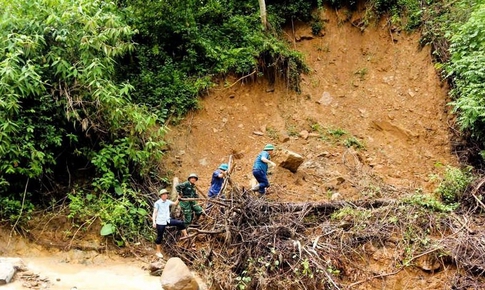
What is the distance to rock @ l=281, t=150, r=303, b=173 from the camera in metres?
8.51

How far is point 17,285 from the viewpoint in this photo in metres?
5.64

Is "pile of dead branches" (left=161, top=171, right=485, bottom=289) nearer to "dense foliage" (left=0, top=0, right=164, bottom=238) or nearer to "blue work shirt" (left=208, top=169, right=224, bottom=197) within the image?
"blue work shirt" (left=208, top=169, right=224, bottom=197)

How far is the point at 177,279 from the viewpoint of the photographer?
19.1ft

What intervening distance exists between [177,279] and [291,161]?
11.8 feet

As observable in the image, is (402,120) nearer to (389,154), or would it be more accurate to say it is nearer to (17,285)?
(389,154)

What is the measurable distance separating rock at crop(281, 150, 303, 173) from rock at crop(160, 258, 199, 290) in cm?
332

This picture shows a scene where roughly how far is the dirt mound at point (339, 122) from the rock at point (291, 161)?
16cm

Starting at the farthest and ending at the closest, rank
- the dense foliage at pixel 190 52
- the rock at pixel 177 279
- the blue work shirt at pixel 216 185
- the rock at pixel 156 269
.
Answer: the dense foliage at pixel 190 52 < the blue work shirt at pixel 216 185 < the rock at pixel 156 269 < the rock at pixel 177 279

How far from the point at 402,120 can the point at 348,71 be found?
82.0 inches

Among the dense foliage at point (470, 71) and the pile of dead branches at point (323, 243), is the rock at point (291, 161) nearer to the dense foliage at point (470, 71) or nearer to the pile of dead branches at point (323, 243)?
the pile of dead branches at point (323, 243)

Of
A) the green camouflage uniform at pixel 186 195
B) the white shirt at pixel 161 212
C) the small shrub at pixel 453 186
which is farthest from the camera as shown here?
the small shrub at pixel 453 186

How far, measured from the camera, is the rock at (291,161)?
27.9 feet

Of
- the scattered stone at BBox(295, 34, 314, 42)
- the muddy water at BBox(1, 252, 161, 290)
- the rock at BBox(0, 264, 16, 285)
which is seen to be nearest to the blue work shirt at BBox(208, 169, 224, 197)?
the muddy water at BBox(1, 252, 161, 290)

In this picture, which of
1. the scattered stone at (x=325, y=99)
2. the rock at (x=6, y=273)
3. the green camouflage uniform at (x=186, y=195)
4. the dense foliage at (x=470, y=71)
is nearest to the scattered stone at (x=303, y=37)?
the scattered stone at (x=325, y=99)
